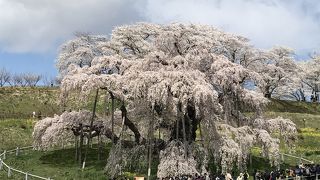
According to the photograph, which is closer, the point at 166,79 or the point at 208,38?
the point at 166,79

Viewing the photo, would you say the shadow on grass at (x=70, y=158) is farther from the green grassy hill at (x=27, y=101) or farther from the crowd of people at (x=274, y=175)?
the green grassy hill at (x=27, y=101)

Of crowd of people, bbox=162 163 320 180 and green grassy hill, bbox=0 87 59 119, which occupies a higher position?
green grassy hill, bbox=0 87 59 119

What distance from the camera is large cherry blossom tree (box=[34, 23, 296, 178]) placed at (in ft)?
109

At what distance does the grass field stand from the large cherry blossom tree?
2.15 meters

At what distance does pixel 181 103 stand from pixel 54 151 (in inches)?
708

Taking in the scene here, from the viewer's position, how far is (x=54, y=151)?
4644 cm

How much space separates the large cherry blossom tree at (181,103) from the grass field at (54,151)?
2.15 m

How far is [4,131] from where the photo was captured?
55.8 metres

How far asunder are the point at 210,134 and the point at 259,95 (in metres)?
6.99

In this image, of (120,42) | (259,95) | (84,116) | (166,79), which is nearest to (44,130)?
(84,116)

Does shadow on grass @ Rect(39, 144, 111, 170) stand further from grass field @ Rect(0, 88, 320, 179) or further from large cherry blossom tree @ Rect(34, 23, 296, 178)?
large cherry blossom tree @ Rect(34, 23, 296, 178)

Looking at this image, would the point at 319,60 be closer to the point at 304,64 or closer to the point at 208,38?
the point at 304,64

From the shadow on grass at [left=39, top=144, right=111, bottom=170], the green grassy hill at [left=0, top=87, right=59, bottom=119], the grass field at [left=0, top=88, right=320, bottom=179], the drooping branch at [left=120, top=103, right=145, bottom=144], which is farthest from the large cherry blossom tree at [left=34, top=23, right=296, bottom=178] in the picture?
the green grassy hill at [left=0, top=87, right=59, bottom=119]

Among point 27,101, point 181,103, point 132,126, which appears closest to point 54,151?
point 132,126
